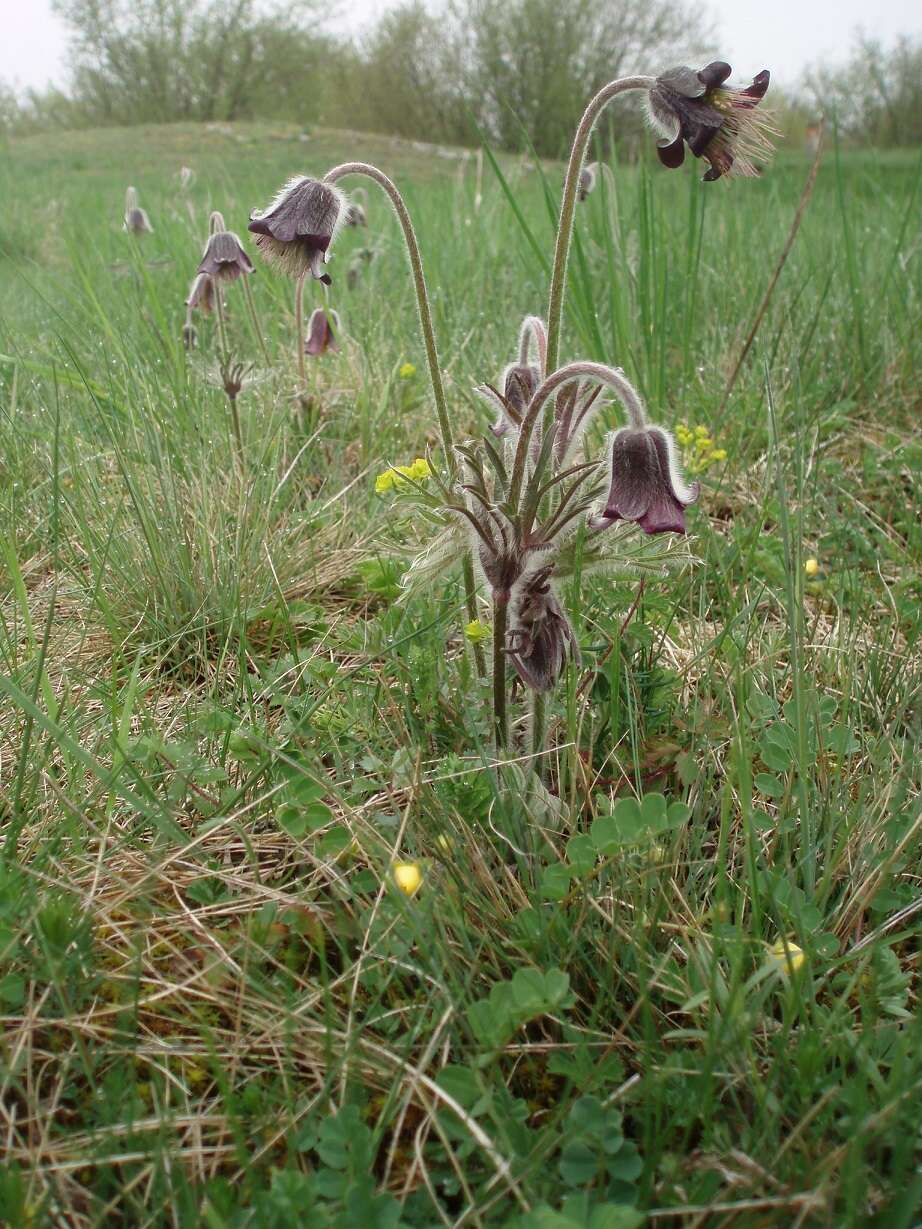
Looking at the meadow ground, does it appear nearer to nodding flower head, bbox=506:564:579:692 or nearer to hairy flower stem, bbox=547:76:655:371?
nodding flower head, bbox=506:564:579:692

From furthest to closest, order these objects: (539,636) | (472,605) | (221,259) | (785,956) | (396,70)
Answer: (396,70)
(221,259)
(472,605)
(539,636)
(785,956)

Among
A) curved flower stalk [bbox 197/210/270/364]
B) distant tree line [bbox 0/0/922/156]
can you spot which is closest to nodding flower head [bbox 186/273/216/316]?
curved flower stalk [bbox 197/210/270/364]

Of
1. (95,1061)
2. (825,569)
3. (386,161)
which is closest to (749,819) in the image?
(95,1061)

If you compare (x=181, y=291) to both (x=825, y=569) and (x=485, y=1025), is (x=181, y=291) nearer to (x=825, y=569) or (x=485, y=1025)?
(x=825, y=569)

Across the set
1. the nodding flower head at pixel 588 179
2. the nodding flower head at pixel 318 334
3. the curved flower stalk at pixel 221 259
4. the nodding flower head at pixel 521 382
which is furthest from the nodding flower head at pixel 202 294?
the nodding flower head at pixel 521 382

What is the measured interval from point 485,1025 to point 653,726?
693 mm

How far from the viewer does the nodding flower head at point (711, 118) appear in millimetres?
1242

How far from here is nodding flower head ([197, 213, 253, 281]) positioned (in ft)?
8.30

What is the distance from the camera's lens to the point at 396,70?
92.0 ft

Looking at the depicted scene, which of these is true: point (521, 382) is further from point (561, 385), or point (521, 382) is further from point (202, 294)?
point (202, 294)

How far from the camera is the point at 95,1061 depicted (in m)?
0.99

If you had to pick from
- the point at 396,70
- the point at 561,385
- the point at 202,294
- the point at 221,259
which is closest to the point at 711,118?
the point at 561,385

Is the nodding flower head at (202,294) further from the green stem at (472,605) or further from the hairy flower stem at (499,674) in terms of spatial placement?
the hairy flower stem at (499,674)

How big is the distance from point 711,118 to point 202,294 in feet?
6.58
